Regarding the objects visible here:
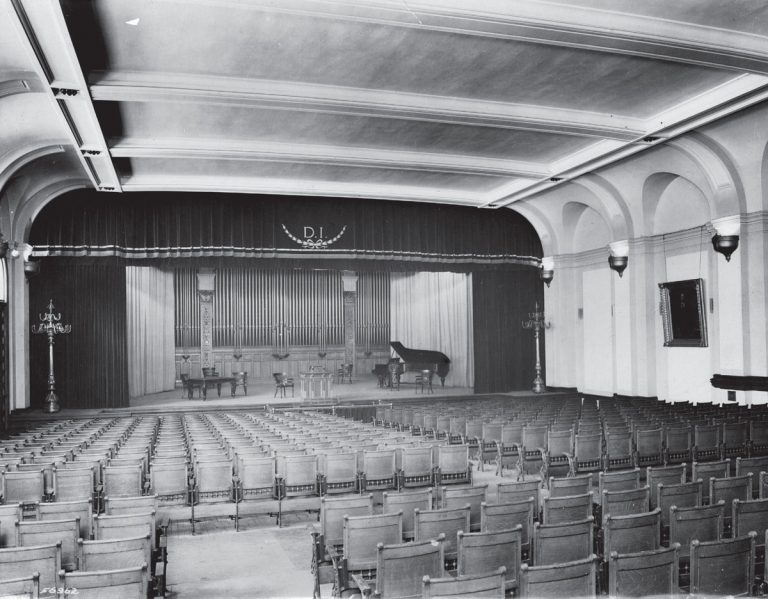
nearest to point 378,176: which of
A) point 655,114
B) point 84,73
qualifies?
point 655,114

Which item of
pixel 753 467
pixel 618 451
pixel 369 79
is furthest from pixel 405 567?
pixel 369 79

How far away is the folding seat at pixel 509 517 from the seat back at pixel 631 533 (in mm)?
657

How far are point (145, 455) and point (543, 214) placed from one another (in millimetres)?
13634

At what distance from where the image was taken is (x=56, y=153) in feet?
40.9

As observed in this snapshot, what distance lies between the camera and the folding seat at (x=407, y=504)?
5203mm

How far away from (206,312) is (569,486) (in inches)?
754

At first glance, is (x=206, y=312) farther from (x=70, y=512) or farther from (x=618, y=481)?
(x=618, y=481)

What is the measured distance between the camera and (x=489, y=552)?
4.12 meters

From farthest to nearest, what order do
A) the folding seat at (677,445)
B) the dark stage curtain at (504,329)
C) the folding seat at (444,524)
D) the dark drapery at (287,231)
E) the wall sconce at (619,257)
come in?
the dark stage curtain at (504,329), the wall sconce at (619,257), the dark drapery at (287,231), the folding seat at (677,445), the folding seat at (444,524)

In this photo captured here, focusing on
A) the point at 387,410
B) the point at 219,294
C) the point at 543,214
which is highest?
the point at 543,214

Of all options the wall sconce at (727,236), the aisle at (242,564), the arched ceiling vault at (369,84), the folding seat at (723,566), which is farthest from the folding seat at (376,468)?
the wall sconce at (727,236)

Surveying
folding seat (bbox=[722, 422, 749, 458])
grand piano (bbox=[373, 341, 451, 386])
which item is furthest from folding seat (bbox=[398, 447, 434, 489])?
grand piano (bbox=[373, 341, 451, 386])

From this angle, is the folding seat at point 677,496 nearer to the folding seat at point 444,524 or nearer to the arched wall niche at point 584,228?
the folding seat at point 444,524

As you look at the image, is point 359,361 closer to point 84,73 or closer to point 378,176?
point 378,176
